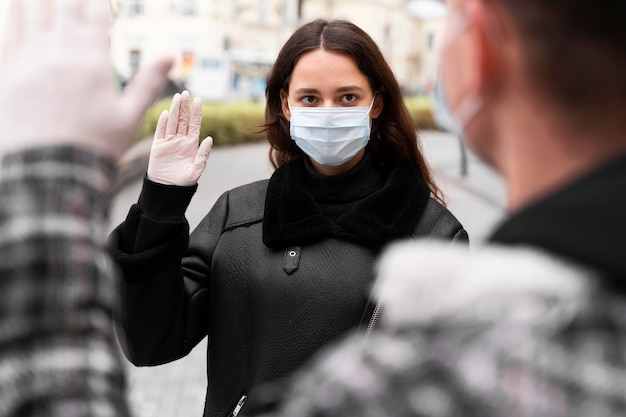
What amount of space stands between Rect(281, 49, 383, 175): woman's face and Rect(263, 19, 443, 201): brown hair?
0.02 metres

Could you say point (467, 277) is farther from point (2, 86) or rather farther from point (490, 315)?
point (2, 86)

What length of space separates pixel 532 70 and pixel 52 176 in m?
0.46

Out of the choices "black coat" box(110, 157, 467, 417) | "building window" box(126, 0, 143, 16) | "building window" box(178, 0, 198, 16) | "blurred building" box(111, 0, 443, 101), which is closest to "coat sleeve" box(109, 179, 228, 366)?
"black coat" box(110, 157, 467, 417)

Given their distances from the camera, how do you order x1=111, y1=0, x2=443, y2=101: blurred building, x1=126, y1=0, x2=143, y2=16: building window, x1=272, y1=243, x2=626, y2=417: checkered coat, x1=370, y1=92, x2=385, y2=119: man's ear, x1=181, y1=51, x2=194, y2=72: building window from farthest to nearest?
x1=126, y1=0, x2=143, y2=16: building window → x1=111, y1=0, x2=443, y2=101: blurred building → x1=181, y1=51, x2=194, y2=72: building window → x1=370, y1=92, x2=385, y2=119: man's ear → x1=272, y1=243, x2=626, y2=417: checkered coat

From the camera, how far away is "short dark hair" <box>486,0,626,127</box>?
2.30 ft

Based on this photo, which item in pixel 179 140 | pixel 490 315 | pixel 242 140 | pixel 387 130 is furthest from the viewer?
pixel 242 140

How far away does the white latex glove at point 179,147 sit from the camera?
6.35 feet

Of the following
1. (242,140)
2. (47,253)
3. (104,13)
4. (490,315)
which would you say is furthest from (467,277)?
(242,140)

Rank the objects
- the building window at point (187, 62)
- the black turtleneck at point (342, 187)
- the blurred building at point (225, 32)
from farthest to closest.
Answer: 1. the blurred building at point (225, 32)
2. the building window at point (187, 62)
3. the black turtleneck at point (342, 187)

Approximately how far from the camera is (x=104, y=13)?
0.88m

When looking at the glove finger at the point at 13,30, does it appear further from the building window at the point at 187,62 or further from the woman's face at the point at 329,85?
the building window at the point at 187,62

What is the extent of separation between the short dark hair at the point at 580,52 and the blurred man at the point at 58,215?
17.0 inches

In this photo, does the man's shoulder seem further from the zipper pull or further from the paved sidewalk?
the zipper pull

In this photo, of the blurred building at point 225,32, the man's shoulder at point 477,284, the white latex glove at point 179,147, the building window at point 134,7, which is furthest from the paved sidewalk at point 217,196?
the building window at point 134,7
